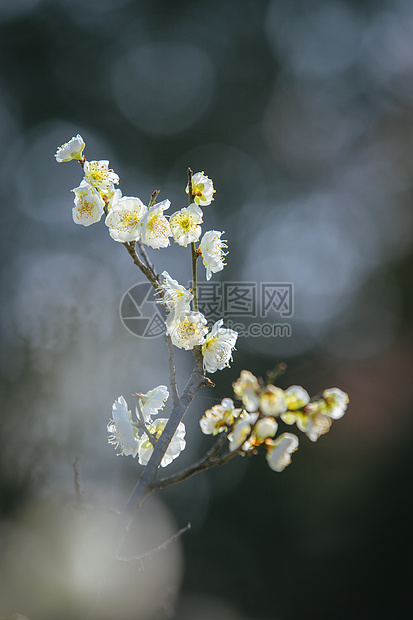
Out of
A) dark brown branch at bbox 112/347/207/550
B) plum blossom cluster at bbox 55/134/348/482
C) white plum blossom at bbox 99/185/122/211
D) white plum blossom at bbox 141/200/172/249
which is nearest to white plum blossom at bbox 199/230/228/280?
plum blossom cluster at bbox 55/134/348/482

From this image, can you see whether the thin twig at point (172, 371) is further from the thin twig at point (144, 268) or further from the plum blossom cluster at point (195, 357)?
the thin twig at point (144, 268)

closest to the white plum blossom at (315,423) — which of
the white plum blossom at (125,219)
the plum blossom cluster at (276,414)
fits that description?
the plum blossom cluster at (276,414)

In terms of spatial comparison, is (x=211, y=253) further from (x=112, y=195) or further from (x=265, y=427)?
(x=265, y=427)

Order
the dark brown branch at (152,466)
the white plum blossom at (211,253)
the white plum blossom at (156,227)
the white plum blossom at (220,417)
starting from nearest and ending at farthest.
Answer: the dark brown branch at (152,466) → the white plum blossom at (220,417) → the white plum blossom at (156,227) → the white plum blossom at (211,253)

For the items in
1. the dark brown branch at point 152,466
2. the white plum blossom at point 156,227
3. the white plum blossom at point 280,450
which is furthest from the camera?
the white plum blossom at point 156,227

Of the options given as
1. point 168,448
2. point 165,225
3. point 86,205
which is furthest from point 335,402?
point 86,205

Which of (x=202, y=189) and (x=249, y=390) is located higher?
(x=202, y=189)

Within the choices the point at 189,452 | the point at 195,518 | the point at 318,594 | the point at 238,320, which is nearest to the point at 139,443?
the point at 238,320
